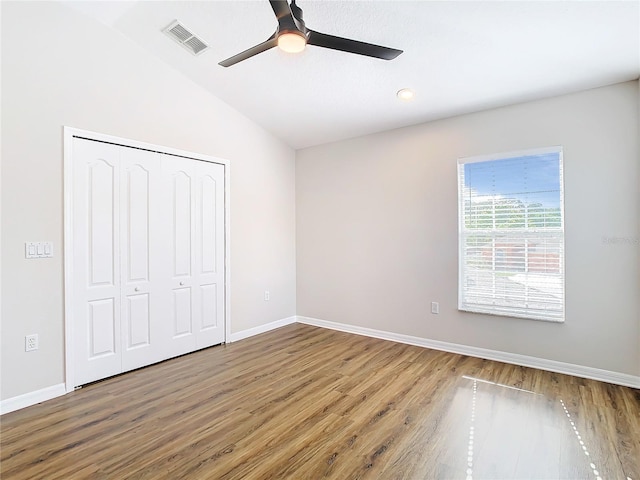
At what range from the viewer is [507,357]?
353cm

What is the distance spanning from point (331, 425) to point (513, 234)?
2627 mm

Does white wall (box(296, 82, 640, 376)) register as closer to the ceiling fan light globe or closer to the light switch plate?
the ceiling fan light globe

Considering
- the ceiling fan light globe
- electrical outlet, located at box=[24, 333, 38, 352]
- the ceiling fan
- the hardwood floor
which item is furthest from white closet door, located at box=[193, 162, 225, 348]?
the ceiling fan light globe

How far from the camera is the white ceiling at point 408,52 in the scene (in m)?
2.44

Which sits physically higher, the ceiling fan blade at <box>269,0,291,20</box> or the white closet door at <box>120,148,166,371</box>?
the ceiling fan blade at <box>269,0,291,20</box>

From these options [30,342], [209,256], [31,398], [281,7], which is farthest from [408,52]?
[31,398]

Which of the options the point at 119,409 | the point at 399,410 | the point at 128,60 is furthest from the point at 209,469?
the point at 128,60

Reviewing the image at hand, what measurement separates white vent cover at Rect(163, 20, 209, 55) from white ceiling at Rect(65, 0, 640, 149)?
0.06 m

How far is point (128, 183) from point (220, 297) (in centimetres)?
166

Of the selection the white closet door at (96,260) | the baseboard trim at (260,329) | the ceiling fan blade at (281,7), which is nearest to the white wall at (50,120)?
the white closet door at (96,260)

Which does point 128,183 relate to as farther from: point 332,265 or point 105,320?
point 332,265

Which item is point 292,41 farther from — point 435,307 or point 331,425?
point 435,307

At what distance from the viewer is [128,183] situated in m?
3.34

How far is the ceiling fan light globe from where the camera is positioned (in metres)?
2.03
